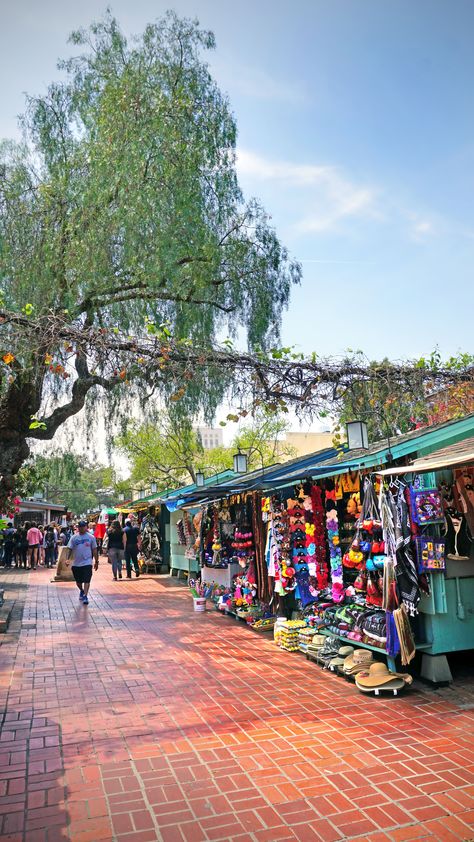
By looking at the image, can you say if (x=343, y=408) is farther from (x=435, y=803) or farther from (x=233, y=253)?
(x=435, y=803)

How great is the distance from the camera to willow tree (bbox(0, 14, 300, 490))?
1007 centimetres

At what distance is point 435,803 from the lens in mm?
3480

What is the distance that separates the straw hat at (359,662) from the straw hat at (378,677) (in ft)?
0.40

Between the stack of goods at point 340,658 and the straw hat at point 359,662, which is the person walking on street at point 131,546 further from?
the straw hat at point 359,662

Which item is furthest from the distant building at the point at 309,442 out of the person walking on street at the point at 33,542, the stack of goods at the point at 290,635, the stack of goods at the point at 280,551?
the stack of goods at the point at 290,635

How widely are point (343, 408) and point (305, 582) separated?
9.50 ft

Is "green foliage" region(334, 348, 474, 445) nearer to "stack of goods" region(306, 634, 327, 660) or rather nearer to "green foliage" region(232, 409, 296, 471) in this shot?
"stack of goods" region(306, 634, 327, 660)

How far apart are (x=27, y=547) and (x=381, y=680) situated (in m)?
16.7

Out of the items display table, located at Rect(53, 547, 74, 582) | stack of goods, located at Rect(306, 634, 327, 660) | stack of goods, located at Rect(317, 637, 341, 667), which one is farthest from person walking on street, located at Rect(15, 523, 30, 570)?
stack of goods, located at Rect(317, 637, 341, 667)

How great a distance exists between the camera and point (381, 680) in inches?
220

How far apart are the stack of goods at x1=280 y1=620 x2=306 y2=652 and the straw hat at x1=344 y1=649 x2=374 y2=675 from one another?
1546mm

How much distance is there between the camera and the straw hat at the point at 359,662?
6016 millimetres

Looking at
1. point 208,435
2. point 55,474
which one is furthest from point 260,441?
point 55,474

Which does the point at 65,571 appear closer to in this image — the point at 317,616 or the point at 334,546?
the point at 317,616
